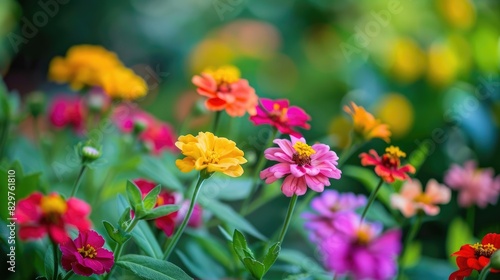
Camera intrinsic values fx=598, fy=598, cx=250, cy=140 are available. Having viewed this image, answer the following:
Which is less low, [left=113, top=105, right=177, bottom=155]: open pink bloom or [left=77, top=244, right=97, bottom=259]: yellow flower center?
[left=77, top=244, right=97, bottom=259]: yellow flower center

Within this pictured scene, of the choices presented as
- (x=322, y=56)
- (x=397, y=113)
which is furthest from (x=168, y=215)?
(x=322, y=56)

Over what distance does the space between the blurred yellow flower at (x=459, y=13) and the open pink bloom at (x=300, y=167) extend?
3.24 feet

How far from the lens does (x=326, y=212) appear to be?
2.13 feet

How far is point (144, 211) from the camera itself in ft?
1.57

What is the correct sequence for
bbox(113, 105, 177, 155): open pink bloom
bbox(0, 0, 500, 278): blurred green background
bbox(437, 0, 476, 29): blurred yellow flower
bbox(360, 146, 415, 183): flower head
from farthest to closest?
bbox(437, 0, 476, 29): blurred yellow flower < bbox(0, 0, 500, 278): blurred green background < bbox(113, 105, 177, 155): open pink bloom < bbox(360, 146, 415, 183): flower head

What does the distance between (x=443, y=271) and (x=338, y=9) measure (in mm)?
928

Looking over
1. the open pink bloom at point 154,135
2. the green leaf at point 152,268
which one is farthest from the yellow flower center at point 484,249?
the open pink bloom at point 154,135

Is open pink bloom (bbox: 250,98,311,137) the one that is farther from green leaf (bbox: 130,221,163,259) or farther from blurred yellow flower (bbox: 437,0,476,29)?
blurred yellow flower (bbox: 437,0,476,29)

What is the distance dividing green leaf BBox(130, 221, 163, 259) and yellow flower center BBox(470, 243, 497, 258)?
269 mm

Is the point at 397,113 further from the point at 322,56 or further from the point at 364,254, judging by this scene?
the point at 364,254

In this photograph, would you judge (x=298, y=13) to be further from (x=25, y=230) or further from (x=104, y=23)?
(x=25, y=230)

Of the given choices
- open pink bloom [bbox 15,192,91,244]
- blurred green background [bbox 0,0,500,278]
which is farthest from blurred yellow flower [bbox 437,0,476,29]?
open pink bloom [bbox 15,192,91,244]

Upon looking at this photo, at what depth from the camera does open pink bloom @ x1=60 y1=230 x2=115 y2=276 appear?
18.0 inches

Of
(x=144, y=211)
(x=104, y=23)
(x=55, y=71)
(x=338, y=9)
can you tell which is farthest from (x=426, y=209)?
(x=104, y=23)
